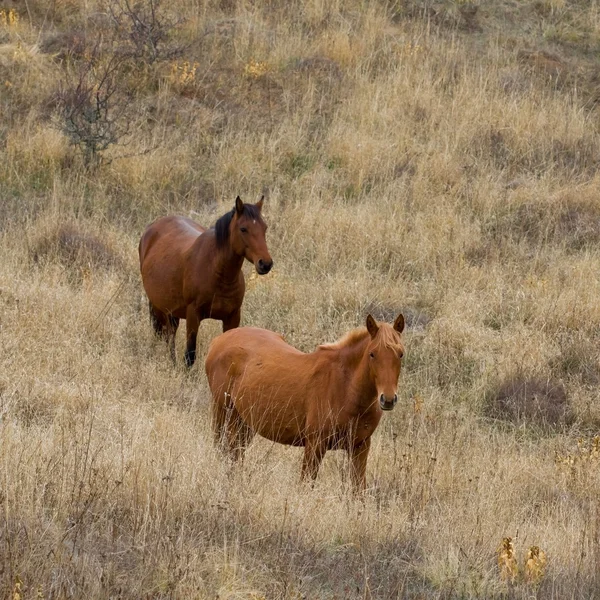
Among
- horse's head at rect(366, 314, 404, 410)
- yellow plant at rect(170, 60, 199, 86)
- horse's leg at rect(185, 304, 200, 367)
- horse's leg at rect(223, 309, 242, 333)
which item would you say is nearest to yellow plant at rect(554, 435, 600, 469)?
horse's head at rect(366, 314, 404, 410)

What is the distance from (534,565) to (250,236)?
4806 millimetres

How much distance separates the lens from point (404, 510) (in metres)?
6.70

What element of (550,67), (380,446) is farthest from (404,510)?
(550,67)

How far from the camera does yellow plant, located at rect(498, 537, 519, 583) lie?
18.1ft

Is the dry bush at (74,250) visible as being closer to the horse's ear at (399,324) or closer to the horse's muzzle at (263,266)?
the horse's muzzle at (263,266)

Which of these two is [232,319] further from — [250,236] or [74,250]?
[74,250]

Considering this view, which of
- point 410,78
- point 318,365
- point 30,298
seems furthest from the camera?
point 410,78

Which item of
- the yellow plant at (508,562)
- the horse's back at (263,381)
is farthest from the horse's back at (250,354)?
the yellow plant at (508,562)

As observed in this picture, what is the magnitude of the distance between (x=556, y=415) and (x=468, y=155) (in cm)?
591

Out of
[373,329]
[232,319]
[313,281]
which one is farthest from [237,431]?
[313,281]

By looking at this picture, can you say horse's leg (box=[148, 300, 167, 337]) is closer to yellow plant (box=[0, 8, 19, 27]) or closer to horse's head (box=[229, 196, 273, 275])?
horse's head (box=[229, 196, 273, 275])

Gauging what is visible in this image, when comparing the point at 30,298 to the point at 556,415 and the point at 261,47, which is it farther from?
the point at 261,47

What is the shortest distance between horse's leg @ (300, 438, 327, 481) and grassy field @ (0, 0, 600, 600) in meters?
0.11

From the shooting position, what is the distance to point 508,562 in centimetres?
552
